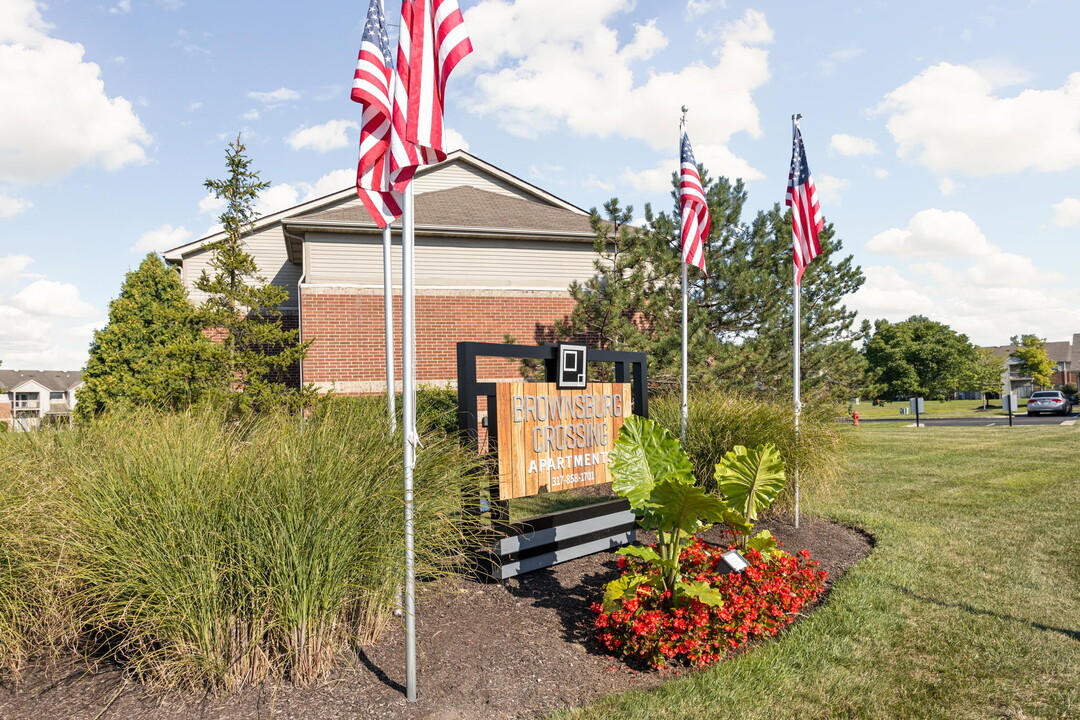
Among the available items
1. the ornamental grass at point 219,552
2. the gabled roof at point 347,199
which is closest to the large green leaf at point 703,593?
the ornamental grass at point 219,552

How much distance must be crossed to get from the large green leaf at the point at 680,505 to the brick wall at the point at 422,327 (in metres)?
11.8

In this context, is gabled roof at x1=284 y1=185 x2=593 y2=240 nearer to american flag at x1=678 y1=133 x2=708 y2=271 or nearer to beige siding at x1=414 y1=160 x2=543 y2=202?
beige siding at x1=414 y1=160 x2=543 y2=202

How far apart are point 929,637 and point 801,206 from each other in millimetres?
6302

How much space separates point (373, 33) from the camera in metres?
5.66

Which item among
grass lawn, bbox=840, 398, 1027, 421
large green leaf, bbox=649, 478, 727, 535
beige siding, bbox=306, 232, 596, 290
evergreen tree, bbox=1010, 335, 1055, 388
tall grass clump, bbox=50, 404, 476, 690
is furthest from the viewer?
evergreen tree, bbox=1010, 335, 1055, 388

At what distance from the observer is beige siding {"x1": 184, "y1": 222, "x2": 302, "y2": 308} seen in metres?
23.1

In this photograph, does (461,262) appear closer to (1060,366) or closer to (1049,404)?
(1049,404)

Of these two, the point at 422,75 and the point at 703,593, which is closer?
the point at 422,75

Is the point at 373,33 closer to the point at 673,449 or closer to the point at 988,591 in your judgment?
the point at 673,449

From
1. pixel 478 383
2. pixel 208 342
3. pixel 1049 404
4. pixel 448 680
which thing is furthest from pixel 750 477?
pixel 1049 404

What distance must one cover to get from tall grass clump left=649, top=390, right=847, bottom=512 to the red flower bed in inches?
103

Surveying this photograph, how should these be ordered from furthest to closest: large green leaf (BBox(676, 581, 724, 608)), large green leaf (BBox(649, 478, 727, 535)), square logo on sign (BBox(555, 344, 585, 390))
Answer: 1. square logo on sign (BBox(555, 344, 585, 390))
2. large green leaf (BBox(649, 478, 727, 535))
3. large green leaf (BBox(676, 581, 724, 608))

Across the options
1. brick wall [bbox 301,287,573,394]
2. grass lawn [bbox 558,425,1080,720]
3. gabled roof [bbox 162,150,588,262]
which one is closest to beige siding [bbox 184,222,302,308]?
gabled roof [bbox 162,150,588,262]

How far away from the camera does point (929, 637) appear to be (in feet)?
17.4
